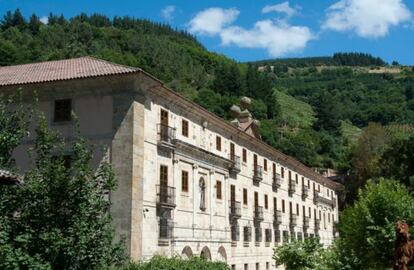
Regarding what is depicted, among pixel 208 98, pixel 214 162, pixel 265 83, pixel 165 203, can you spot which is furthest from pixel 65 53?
pixel 165 203

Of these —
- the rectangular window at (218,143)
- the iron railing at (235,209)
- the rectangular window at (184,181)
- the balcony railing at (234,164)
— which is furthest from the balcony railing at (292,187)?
the rectangular window at (184,181)

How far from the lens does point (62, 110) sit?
2527 centimetres

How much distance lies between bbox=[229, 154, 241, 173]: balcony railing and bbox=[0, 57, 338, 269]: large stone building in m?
0.17

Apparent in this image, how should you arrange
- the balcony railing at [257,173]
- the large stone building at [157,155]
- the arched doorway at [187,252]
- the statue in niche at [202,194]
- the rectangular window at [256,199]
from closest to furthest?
1. the large stone building at [157,155]
2. the arched doorway at [187,252]
3. the statue in niche at [202,194]
4. the balcony railing at [257,173]
5. the rectangular window at [256,199]

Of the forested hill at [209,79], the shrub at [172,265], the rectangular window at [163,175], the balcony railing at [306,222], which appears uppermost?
the forested hill at [209,79]

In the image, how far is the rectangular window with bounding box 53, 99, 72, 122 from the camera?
82.5 feet

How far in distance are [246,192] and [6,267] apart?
27228 millimetres

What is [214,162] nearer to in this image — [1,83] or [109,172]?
[1,83]

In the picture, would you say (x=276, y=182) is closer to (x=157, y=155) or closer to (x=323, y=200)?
(x=323, y=200)

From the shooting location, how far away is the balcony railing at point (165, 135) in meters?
26.6

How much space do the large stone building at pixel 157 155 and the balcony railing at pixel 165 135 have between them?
0.16 feet

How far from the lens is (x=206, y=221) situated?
104ft

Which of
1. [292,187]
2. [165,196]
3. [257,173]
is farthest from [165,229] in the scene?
[292,187]

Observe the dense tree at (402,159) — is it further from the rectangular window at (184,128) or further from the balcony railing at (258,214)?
the rectangular window at (184,128)
